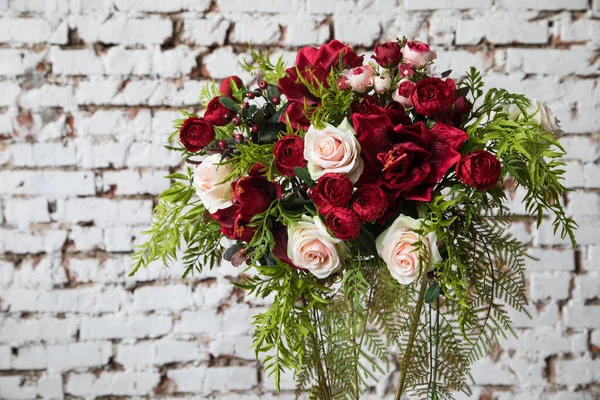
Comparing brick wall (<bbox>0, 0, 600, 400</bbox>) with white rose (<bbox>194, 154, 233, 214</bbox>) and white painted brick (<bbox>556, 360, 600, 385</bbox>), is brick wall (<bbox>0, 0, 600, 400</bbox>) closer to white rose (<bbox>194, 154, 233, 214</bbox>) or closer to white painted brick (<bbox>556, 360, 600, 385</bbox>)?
white painted brick (<bbox>556, 360, 600, 385</bbox>)

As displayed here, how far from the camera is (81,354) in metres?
1.28

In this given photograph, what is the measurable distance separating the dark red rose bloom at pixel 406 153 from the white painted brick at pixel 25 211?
2.96ft

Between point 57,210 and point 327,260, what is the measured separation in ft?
2.82

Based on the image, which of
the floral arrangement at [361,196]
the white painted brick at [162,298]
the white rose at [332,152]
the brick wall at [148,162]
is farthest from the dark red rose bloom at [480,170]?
the white painted brick at [162,298]

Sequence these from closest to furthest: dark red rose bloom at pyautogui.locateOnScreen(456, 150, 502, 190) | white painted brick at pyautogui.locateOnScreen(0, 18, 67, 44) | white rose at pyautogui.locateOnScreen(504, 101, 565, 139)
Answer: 1. dark red rose bloom at pyautogui.locateOnScreen(456, 150, 502, 190)
2. white rose at pyautogui.locateOnScreen(504, 101, 565, 139)
3. white painted brick at pyautogui.locateOnScreen(0, 18, 67, 44)

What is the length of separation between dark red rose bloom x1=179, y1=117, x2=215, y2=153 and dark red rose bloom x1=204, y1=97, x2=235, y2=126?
0.01m

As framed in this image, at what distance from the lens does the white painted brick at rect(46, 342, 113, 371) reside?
1.28 meters

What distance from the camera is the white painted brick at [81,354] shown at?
1.28m

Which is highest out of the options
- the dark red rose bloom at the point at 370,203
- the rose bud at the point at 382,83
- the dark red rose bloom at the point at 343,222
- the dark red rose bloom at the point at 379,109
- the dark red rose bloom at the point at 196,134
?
the rose bud at the point at 382,83

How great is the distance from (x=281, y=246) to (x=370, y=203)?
0.40 ft

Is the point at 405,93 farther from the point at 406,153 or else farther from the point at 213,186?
the point at 213,186

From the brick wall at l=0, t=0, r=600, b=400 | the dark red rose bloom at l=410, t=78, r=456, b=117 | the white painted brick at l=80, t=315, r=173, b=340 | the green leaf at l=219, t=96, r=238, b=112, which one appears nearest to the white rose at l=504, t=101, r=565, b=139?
the dark red rose bloom at l=410, t=78, r=456, b=117

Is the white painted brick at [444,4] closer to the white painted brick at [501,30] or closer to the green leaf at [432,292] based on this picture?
the white painted brick at [501,30]

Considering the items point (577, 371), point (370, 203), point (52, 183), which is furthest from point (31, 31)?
point (577, 371)
